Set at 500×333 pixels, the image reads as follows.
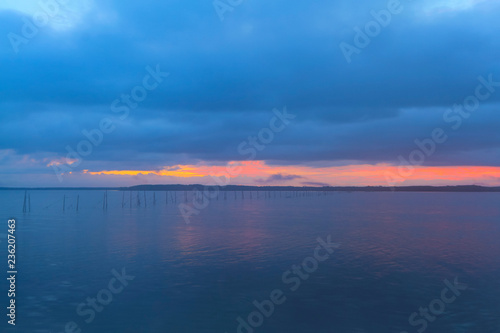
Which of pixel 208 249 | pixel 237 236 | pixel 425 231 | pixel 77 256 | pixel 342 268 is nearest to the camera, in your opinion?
pixel 342 268

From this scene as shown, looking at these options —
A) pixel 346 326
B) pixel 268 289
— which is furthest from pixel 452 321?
pixel 268 289

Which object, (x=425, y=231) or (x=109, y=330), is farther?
(x=425, y=231)

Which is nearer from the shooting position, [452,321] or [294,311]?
[452,321]

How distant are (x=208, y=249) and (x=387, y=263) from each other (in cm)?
1170

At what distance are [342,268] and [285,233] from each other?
49.2 feet

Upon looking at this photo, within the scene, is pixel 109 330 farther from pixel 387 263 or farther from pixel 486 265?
pixel 486 265

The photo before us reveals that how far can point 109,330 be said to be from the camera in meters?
13.6

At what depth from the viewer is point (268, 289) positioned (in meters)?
17.9

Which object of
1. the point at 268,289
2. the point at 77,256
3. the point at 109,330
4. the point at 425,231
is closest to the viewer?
the point at 109,330

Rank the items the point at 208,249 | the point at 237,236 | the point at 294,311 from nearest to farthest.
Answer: the point at 294,311 → the point at 208,249 → the point at 237,236

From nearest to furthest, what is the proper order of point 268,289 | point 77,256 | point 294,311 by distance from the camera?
point 294,311
point 268,289
point 77,256

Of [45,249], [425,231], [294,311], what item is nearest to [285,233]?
[425,231]

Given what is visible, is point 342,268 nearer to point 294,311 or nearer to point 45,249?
point 294,311

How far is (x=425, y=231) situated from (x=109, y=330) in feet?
112
